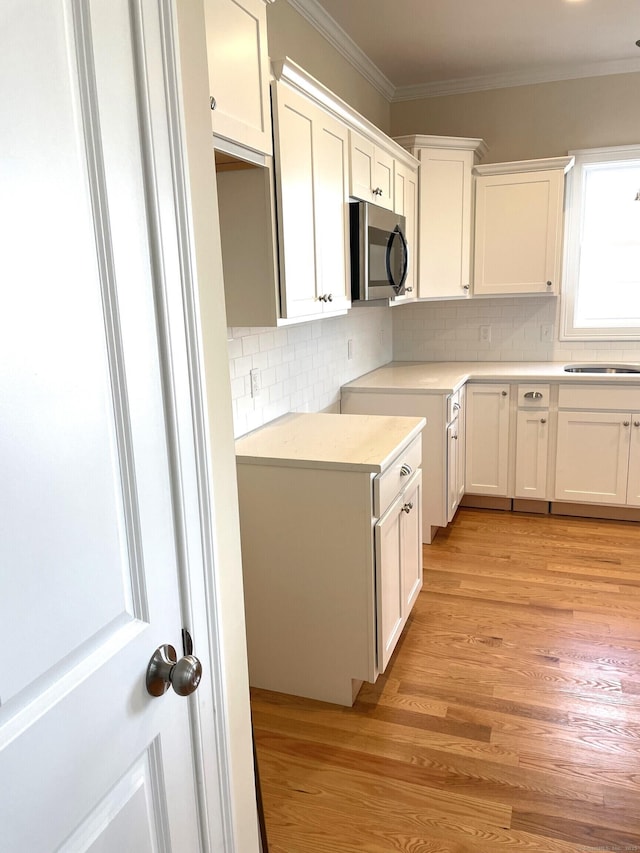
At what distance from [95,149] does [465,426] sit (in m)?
3.52

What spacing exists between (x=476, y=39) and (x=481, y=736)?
3.46 m

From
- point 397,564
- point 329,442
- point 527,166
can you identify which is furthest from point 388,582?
point 527,166

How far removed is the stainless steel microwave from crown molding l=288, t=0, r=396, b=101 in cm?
92

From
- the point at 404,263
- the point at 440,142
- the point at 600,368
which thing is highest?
the point at 440,142

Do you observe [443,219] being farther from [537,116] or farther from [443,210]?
[537,116]

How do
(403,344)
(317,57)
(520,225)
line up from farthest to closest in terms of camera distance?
(403,344) < (520,225) < (317,57)

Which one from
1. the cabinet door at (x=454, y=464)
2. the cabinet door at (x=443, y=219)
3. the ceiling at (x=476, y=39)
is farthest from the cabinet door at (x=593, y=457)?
the ceiling at (x=476, y=39)

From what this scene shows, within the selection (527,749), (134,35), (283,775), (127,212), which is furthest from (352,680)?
(134,35)

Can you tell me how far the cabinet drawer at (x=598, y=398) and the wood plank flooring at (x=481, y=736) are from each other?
3.54ft

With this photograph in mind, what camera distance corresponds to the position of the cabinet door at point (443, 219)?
4016mm

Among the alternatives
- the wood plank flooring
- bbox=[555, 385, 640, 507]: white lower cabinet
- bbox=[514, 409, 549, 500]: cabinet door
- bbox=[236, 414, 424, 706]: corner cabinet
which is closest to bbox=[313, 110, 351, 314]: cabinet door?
bbox=[236, 414, 424, 706]: corner cabinet

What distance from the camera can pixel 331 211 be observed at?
263 cm

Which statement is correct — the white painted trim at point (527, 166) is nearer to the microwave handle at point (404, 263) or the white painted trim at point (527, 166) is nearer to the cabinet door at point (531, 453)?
the microwave handle at point (404, 263)

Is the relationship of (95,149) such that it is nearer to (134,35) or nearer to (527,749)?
(134,35)
